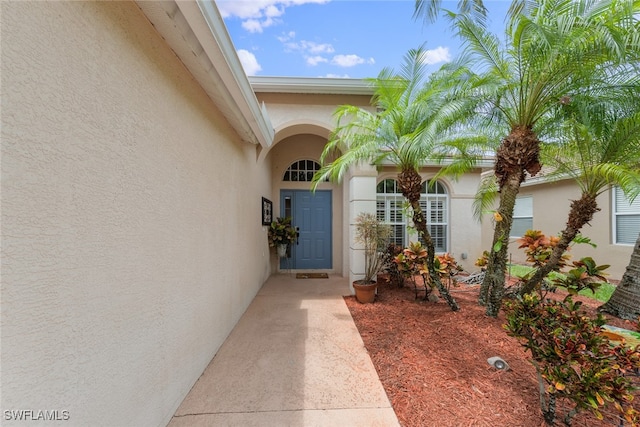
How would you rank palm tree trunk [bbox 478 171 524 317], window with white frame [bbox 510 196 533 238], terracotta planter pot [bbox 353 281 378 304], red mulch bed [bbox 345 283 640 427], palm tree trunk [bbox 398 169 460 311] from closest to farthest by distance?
1. red mulch bed [bbox 345 283 640 427]
2. palm tree trunk [bbox 478 171 524 317]
3. palm tree trunk [bbox 398 169 460 311]
4. terracotta planter pot [bbox 353 281 378 304]
5. window with white frame [bbox 510 196 533 238]

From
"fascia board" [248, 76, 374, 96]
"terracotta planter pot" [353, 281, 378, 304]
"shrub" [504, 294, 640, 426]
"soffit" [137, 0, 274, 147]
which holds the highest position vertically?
"fascia board" [248, 76, 374, 96]

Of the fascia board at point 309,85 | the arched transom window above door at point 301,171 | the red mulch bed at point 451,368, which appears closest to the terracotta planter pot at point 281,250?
the arched transom window above door at point 301,171

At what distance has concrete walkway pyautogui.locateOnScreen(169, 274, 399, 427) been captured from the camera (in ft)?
7.35

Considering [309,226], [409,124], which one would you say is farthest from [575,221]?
[309,226]

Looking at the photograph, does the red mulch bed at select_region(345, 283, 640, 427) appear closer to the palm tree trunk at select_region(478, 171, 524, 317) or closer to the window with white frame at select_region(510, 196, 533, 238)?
the palm tree trunk at select_region(478, 171, 524, 317)

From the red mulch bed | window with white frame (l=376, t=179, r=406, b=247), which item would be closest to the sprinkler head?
the red mulch bed

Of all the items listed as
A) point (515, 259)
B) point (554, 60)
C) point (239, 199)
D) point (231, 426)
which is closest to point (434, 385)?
point (231, 426)

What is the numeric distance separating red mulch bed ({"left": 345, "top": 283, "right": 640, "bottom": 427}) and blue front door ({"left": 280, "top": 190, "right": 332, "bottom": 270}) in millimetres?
3351

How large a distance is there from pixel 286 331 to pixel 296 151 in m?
5.70

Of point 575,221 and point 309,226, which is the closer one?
point 575,221

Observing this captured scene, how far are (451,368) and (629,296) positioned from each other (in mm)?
4247

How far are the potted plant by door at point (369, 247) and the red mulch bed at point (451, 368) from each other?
410mm
